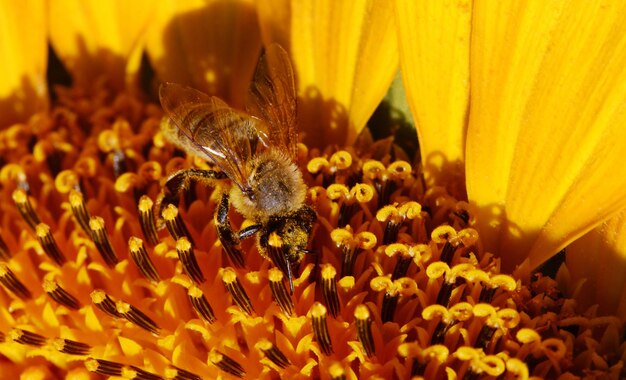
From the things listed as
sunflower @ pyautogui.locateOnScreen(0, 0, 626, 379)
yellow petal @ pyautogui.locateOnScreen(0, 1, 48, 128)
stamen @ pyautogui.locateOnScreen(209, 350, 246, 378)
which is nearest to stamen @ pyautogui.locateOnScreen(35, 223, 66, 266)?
sunflower @ pyautogui.locateOnScreen(0, 0, 626, 379)

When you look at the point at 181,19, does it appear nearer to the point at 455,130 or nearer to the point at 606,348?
the point at 455,130

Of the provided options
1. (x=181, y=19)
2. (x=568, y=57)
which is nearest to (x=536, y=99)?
(x=568, y=57)

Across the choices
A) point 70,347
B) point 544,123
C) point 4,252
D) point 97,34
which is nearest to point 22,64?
point 97,34

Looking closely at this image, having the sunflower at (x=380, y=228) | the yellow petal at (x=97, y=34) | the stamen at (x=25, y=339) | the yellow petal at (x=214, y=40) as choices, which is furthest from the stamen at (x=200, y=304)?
the yellow petal at (x=97, y=34)

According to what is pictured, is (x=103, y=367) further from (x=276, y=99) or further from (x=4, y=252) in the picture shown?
(x=276, y=99)

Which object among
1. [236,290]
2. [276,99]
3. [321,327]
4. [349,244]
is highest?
[276,99]

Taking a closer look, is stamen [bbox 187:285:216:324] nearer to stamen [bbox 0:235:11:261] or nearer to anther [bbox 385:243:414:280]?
anther [bbox 385:243:414:280]
